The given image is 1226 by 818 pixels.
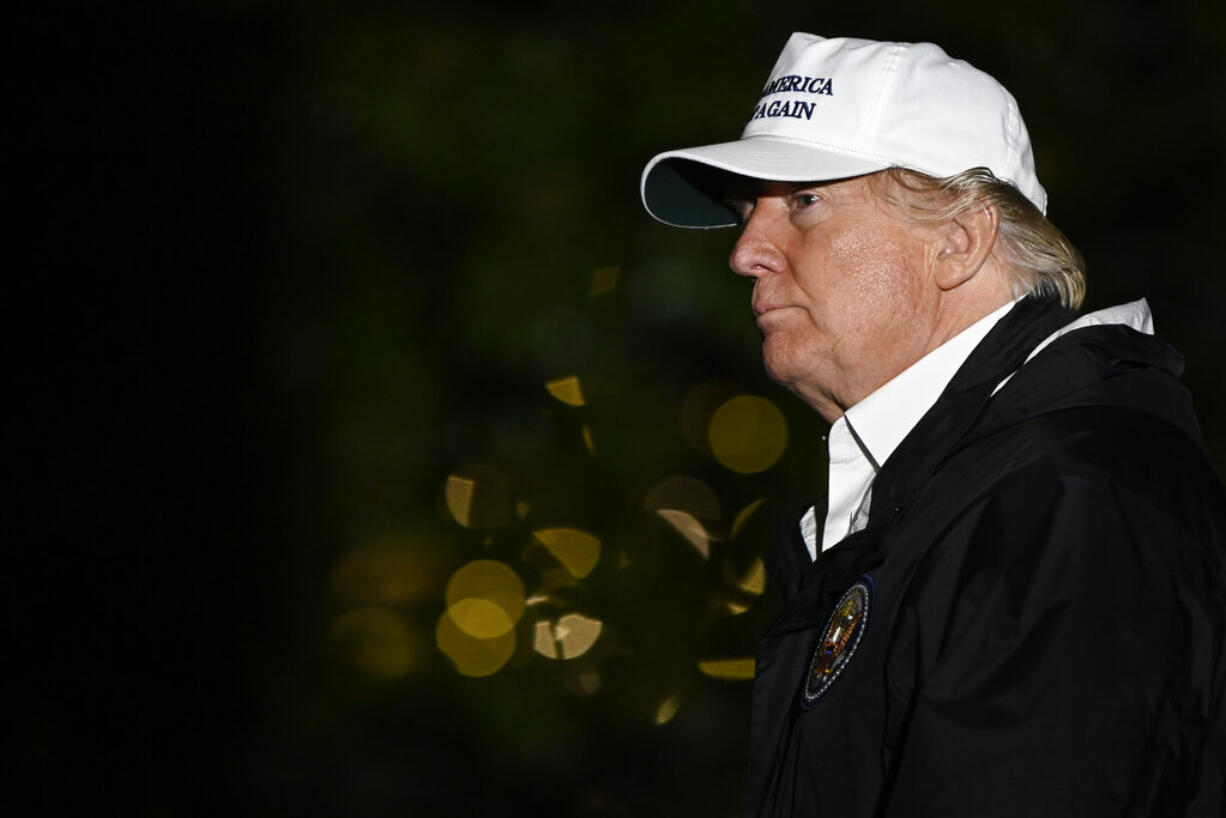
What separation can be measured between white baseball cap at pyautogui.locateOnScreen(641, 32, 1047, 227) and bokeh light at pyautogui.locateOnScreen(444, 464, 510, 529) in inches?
105

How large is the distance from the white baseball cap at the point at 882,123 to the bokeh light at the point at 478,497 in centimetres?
267

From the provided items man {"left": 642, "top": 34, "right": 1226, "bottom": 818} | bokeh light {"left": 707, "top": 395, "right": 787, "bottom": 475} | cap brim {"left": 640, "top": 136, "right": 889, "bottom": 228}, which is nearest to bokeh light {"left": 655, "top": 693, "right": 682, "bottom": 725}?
bokeh light {"left": 707, "top": 395, "right": 787, "bottom": 475}

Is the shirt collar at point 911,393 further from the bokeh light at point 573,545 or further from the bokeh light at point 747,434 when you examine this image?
the bokeh light at point 573,545

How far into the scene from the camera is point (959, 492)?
1.62 m

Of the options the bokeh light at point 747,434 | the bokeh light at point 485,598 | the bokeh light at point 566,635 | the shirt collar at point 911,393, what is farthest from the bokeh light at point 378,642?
the shirt collar at point 911,393

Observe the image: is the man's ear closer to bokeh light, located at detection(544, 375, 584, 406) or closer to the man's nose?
the man's nose

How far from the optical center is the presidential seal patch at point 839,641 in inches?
63.7

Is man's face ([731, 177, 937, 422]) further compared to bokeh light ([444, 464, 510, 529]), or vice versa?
bokeh light ([444, 464, 510, 529])

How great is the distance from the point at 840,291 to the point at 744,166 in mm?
201

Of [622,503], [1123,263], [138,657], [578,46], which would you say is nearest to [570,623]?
[622,503]

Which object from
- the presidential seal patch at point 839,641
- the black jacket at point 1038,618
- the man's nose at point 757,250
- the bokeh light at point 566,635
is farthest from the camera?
the bokeh light at point 566,635

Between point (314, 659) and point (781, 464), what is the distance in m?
1.51

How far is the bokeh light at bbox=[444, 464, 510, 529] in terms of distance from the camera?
4.64 metres

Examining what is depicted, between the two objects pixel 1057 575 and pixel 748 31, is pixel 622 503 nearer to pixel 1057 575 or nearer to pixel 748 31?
A: pixel 748 31
